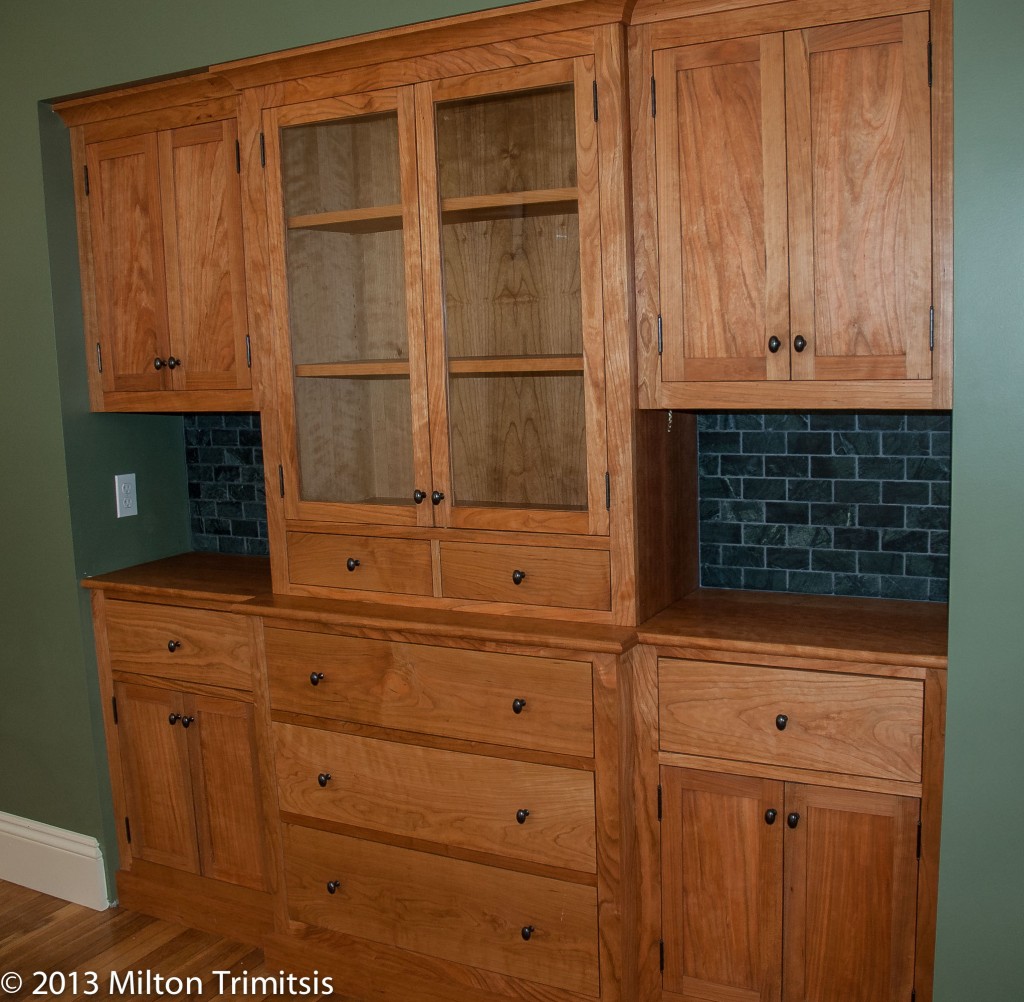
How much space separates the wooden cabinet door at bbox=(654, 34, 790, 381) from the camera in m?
2.04

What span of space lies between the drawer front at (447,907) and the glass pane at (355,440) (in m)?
0.85

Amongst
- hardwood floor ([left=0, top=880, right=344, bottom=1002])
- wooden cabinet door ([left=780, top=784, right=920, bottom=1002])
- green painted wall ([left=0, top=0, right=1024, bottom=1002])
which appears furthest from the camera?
hardwood floor ([left=0, top=880, right=344, bottom=1002])

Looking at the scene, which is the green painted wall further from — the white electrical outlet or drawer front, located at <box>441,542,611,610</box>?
drawer front, located at <box>441,542,611,610</box>

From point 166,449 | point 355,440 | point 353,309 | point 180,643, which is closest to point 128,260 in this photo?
point 166,449

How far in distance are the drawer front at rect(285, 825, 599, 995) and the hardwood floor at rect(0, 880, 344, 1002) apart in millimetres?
248

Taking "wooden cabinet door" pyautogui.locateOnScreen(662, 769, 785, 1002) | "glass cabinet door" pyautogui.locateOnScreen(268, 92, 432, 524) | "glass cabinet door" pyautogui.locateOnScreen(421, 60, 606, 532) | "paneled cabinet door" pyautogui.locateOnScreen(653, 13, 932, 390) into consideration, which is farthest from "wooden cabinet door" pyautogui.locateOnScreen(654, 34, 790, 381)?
"wooden cabinet door" pyautogui.locateOnScreen(662, 769, 785, 1002)

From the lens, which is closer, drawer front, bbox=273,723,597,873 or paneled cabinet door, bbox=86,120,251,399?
drawer front, bbox=273,723,597,873

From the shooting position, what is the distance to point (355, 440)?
2516 mm

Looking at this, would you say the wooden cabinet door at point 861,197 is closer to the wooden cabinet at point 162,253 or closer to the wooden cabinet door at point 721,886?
the wooden cabinet door at point 721,886

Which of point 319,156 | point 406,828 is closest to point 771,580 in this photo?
point 406,828

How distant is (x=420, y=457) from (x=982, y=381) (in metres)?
1.19

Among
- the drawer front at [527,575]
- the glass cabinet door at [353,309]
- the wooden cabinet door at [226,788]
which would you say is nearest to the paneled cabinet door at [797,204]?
the drawer front at [527,575]

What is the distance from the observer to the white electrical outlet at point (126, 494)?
308 cm

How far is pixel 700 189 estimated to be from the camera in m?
2.11
